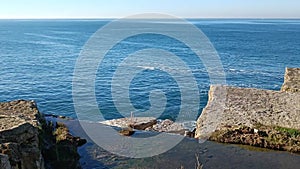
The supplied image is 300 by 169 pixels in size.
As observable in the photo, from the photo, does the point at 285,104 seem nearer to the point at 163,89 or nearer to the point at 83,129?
the point at 83,129

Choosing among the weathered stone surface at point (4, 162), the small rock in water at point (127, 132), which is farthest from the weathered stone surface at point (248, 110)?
the weathered stone surface at point (4, 162)

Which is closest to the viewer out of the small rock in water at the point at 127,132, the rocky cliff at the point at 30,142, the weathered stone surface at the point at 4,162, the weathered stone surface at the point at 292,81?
the weathered stone surface at the point at 4,162

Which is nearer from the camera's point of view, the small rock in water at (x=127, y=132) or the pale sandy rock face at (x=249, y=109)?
the pale sandy rock face at (x=249, y=109)

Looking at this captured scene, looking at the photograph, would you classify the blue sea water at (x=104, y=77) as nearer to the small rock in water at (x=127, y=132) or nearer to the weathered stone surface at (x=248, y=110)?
the weathered stone surface at (x=248, y=110)

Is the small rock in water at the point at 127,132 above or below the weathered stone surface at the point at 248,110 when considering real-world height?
below

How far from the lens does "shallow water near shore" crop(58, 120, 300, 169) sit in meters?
26.6

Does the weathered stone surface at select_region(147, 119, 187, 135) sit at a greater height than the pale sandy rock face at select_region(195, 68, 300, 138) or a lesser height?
lesser

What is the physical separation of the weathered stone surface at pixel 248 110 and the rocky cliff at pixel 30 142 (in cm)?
1167

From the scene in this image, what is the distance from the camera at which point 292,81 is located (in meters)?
39.6

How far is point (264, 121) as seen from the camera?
31.4 m

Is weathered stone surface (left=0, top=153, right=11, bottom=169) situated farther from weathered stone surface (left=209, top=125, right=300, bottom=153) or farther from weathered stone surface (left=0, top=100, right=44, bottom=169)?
weathered stone surface (left=209, top=125, right=300, bottom=153)

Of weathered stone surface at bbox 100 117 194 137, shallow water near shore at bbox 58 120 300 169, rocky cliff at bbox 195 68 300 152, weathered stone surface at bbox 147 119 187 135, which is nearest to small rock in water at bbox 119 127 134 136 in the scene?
weathered stone surface at bbox 100 117 194 137

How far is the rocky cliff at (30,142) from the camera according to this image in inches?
736

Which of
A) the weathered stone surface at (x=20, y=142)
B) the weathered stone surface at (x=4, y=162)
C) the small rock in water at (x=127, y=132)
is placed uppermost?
the weathered stone surface at (x=4, y=162)
